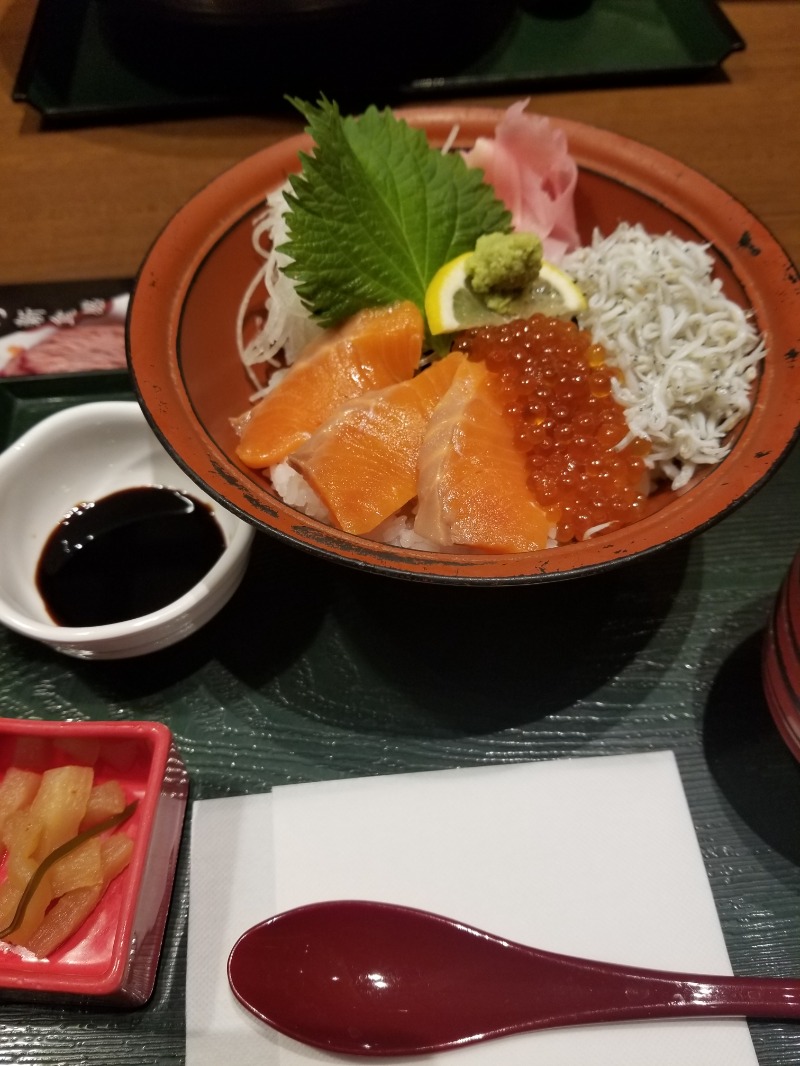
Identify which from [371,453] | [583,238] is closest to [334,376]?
[371,453]

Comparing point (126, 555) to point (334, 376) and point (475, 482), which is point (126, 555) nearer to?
point (334, 376)

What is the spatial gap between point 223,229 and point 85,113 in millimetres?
1087

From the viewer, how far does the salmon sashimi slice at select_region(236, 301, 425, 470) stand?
111 centimetres

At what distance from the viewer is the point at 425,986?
82 centimetres

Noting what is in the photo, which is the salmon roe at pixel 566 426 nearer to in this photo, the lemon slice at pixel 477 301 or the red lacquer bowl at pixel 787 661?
the lemon slice at pixel 477 301

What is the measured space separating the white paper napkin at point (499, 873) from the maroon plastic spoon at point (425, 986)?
25mm

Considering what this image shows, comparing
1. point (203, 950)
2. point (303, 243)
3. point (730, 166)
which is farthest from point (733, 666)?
point (730, 166)

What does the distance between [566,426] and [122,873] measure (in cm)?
85

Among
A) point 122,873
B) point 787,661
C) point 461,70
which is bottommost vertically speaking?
point 122,873

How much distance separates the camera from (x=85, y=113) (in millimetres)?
1918

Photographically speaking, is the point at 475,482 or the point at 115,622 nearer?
the point at 475,482

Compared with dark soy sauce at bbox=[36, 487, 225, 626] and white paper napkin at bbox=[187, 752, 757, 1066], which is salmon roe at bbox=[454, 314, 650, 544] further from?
dark soy sauce at bbox=[36, 487, 225, 626]

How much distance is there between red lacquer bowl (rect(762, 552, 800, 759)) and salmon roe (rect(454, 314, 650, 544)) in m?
0.22

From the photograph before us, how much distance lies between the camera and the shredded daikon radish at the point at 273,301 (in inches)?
49.0
